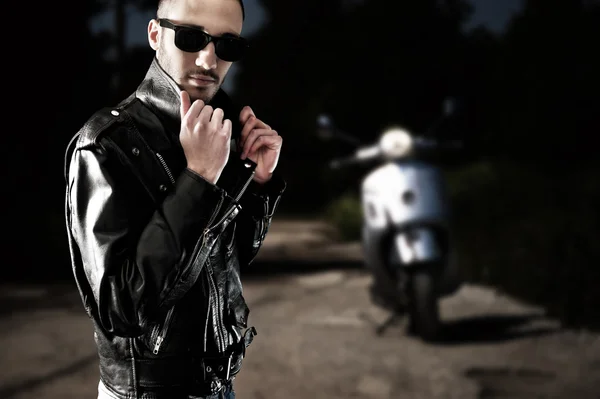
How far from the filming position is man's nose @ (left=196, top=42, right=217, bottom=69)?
5.45ft

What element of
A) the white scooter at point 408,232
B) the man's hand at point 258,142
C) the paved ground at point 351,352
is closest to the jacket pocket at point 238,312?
the man's hand at point 258,142

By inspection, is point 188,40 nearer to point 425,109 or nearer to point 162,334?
point 162,334

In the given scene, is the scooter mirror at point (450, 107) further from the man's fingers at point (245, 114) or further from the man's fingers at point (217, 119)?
the man's fingers at point (217, 119)

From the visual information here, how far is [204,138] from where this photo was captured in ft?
5.00

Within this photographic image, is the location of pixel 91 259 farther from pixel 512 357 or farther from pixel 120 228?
pixel 512 357

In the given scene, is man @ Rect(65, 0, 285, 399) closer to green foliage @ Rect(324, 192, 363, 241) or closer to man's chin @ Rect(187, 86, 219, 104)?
man's chin @ Rect(187, 86, 219, 104)

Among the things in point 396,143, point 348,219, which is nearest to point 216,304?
point 396,143

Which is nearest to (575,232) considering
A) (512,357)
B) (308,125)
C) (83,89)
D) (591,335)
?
(591,335)

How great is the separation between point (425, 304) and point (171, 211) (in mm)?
4951

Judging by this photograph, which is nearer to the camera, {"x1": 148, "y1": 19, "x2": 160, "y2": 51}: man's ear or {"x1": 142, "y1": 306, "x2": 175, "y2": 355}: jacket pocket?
{"x1": 142, "y1": 306, "x2": 175, "y2": 355}: jacket pocket

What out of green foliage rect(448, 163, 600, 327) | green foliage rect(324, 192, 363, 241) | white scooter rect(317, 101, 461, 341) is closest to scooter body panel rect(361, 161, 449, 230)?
white scooter rect(317, 101, 461, 341)

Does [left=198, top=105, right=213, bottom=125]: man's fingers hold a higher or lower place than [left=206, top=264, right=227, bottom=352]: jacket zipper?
higher

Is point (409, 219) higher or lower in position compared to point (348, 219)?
higher

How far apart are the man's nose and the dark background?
5.76 m
